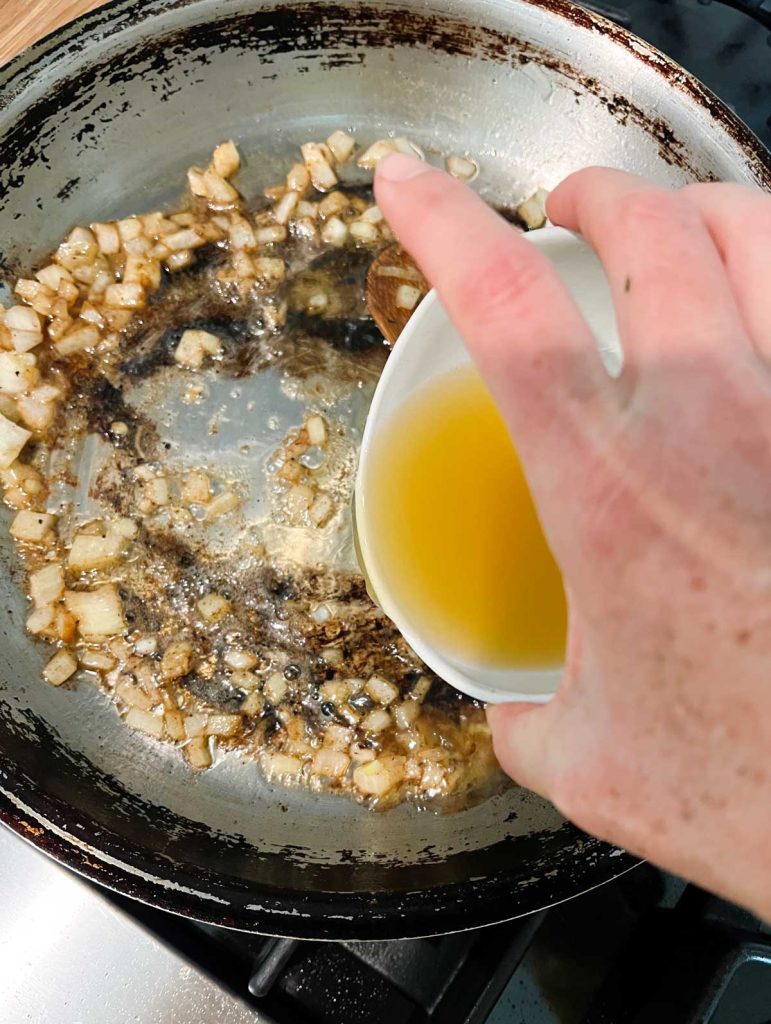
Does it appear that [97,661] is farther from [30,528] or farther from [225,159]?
[225,159]

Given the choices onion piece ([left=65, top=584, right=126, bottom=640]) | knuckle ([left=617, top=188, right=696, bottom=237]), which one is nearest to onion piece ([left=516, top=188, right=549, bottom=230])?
knuckle ([left=617, top=188, right=696, bottom=237])

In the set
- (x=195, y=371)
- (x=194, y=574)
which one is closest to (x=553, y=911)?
(x=194, y=574)

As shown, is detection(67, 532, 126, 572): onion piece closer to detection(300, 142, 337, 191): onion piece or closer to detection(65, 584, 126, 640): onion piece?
detection(65, 584, 126, 640): onion piece

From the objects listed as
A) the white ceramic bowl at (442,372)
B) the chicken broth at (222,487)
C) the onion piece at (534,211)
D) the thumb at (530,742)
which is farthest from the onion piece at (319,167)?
the thumb at (530,742)

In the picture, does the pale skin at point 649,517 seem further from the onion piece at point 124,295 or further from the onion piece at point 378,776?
the onion piece at point 124,295

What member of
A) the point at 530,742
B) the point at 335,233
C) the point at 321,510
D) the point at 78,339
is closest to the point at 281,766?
the point at 321,510

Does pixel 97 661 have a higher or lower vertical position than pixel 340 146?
lower

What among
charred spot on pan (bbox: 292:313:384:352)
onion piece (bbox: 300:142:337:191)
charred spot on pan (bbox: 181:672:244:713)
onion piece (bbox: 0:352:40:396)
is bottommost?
charred spot on pan (bbox: 181:672:244:713)

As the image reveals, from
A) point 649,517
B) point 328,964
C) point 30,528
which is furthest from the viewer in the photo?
point 30,528
